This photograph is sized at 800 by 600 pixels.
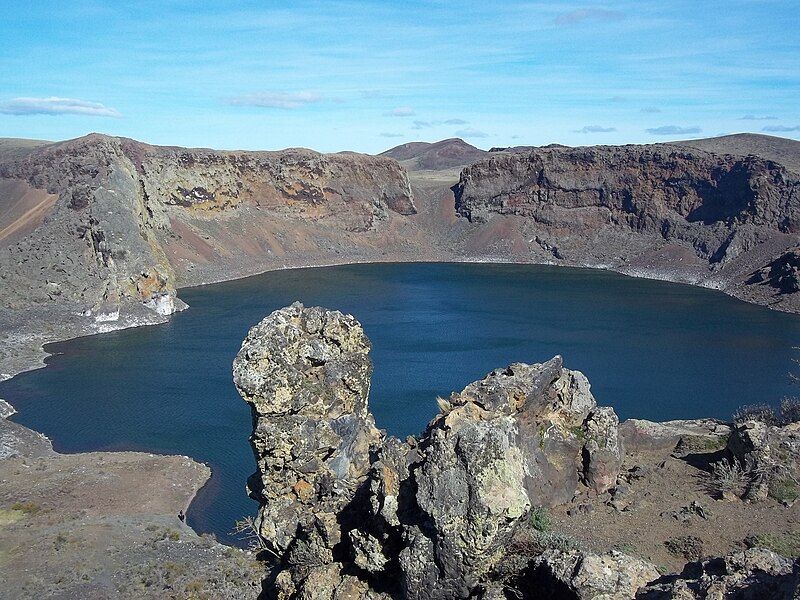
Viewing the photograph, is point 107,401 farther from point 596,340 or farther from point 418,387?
point 596,340

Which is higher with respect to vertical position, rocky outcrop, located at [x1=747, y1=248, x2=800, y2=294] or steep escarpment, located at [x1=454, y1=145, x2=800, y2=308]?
steep escarpment, located at [x1=454, y1=145, x2=800, y2=308]

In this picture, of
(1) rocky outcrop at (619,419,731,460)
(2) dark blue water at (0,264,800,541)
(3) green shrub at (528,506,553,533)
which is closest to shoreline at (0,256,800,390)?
(2) dark blue water at (0,264,800,541)

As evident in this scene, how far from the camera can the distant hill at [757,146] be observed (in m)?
138

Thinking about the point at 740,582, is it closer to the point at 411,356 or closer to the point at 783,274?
the point at 411,356

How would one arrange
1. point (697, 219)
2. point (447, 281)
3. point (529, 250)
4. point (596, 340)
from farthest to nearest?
point (529, 250), point (697, 219), point (447, 281), point (596, 340)

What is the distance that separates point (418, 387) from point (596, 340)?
74.0ft

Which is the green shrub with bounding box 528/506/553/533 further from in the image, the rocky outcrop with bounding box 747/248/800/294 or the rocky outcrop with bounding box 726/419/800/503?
the rocky outcrop with bounding box 747/248/800/294

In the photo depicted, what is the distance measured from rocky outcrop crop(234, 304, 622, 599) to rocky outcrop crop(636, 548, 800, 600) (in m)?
2.23

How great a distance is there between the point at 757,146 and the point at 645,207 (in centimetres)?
5499

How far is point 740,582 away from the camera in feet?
31.5

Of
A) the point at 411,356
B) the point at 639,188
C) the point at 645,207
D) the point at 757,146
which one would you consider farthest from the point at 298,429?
the point at 757,146

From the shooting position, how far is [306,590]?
40.2 feet

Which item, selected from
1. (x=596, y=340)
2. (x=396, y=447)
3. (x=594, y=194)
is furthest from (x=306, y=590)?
(x=594, y=194)

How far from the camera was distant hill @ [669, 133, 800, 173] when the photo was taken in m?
138
